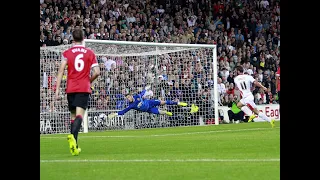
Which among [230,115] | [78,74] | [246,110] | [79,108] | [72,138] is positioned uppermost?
[78,74]

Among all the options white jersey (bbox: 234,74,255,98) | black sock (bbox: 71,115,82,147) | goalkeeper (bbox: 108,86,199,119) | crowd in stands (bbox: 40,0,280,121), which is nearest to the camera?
black sock (bbox: 71,115,82,147)

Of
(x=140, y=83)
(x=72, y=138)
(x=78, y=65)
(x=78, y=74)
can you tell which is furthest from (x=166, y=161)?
(x=140, y=83)

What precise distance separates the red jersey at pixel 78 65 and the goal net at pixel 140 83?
9901 mm

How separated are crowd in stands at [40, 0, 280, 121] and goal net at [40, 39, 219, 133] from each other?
36 millimetres

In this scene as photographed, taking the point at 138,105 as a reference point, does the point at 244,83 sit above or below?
above

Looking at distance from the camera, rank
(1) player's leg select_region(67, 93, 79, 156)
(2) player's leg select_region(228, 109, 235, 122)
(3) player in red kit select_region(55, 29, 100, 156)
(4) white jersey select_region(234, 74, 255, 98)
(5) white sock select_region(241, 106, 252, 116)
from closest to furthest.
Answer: (1) player's leg select_region(67, 93, 79, 156), (3) player in red kit select_region(55, 29, 100, 156), (4) white jersey select_region(234, 74, 255, 98), (5) white sock select_region(241, 106, 252, 116), (2) player's leg select_region(228, 109, 235, 122)

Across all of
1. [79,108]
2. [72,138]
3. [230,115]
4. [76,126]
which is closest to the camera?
[72,138]

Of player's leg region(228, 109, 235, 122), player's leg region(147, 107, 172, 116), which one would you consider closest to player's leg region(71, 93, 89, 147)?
player's leg region(147, 107, 172, 116)

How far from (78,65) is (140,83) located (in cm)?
1224

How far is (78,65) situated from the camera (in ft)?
36.3

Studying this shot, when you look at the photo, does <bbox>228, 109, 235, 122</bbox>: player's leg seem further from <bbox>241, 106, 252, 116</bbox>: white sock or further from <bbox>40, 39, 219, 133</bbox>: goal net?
<bbox>241, 106, 252, 116</bbox>: white sock

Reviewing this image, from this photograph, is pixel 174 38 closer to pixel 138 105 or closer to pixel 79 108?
pixel 138 105

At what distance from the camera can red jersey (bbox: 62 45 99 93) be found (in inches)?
432

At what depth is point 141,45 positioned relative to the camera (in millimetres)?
23156
